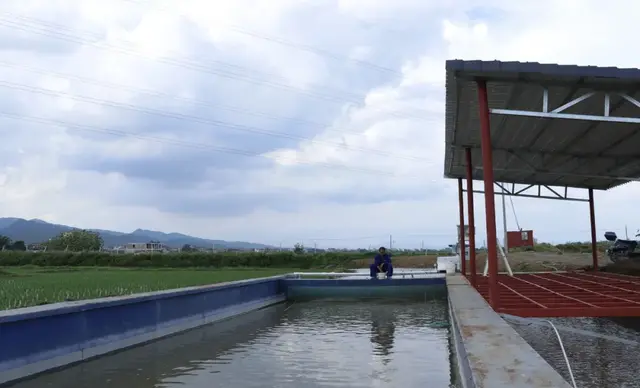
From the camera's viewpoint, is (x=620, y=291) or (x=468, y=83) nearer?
(x=468, y=83)

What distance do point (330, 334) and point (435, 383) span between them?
3919mm

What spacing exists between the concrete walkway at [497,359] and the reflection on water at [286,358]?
2.17 feet

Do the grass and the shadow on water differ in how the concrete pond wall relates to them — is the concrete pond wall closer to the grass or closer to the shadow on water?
the shadow on water

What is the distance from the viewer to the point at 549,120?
36.8ft

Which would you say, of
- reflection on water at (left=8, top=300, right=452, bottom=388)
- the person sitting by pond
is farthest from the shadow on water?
the person sitting by pond

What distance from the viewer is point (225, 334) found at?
1062 cm

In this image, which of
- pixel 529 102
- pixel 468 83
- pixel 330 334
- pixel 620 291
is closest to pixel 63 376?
pixel 330 334

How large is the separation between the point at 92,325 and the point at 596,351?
23.2ft

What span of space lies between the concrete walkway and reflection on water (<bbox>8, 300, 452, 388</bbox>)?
66 cm

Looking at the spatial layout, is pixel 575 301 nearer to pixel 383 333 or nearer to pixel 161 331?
pixel 383 333

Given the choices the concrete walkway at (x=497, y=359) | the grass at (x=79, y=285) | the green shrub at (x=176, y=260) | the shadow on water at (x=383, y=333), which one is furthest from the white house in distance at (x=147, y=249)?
the concrete walkway at (x=497, y=359)

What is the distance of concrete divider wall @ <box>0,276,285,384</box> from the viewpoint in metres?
6.75

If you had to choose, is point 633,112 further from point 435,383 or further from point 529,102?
point 435,383

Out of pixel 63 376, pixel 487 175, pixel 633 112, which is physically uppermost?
pixel 633 112
